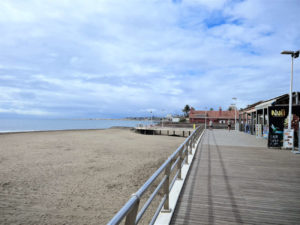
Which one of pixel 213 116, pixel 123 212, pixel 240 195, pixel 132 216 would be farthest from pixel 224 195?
pixel 213 116

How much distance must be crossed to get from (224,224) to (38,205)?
6.81 meters

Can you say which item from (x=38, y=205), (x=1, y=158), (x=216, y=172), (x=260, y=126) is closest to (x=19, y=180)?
(x=38, y=205)

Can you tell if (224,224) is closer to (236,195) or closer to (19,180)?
(236,195)

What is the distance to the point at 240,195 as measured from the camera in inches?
171

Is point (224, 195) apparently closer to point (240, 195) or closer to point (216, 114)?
point (240, 195)

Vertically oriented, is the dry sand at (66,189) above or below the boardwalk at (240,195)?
below

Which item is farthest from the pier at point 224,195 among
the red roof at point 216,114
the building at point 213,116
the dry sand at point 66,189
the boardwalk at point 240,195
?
the red roof at point 216,114

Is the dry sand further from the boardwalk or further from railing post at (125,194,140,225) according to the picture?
railing post at (125,194,140,225)

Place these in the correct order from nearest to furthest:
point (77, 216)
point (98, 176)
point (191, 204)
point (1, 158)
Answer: point (191, 204), point (77, 216), point (98, 176), point (1, 158)

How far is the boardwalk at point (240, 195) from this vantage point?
3.40m

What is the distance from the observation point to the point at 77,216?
21.5 ft

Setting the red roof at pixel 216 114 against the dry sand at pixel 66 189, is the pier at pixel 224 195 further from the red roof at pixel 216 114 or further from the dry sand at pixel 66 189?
the red roof at pixel 216 114

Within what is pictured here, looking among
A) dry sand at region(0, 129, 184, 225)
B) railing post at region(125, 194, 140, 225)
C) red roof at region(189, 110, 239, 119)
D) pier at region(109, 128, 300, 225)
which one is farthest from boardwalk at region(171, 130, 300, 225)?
red roof at region(189, 110, 239, 119)

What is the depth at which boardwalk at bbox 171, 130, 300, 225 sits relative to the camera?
3.40 metres
